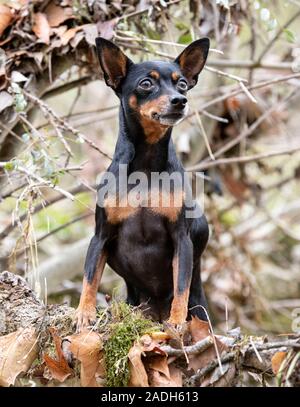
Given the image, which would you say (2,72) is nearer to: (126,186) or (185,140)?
(126,186)

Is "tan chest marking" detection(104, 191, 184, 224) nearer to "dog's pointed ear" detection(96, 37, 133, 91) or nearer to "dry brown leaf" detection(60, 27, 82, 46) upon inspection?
"dog's pointed ear" detection(96, 37, 133, 91)

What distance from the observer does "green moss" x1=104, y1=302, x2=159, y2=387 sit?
3.53 meters

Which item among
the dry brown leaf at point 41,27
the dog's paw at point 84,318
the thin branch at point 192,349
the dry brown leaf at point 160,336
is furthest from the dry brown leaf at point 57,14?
the thin branch at point 192,349

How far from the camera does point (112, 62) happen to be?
4.52m

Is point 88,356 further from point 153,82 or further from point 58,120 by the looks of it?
point 58,120

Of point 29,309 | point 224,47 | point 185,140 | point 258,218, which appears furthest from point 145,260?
point 258,218

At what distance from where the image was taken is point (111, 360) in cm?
359

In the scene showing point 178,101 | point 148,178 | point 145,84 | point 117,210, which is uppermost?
point 145,84

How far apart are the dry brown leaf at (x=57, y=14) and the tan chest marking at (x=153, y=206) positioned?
1572 millimetres

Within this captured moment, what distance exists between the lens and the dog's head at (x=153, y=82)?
4.25m

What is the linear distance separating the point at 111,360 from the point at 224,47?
15.0 feet

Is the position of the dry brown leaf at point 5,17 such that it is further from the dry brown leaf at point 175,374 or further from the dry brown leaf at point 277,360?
the dry brown leaf at point 277,360

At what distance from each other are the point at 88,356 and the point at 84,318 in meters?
0.39

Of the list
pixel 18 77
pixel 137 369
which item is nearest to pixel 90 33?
pixel 18 77
